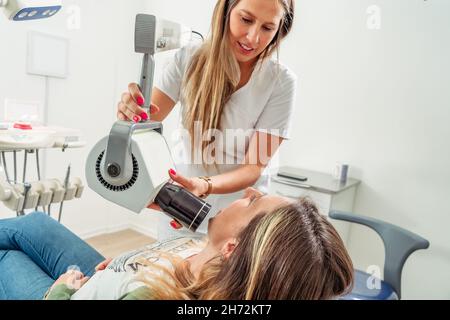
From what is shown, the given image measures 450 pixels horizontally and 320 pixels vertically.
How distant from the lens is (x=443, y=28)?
1.40 meters

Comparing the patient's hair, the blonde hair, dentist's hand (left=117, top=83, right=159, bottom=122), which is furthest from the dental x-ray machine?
the blonde hair

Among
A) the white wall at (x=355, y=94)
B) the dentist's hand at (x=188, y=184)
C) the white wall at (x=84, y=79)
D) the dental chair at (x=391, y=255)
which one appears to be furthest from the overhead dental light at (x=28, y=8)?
the dental chair at (x=391, y=255)

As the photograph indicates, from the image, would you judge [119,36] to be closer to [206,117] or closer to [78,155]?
[78,155]

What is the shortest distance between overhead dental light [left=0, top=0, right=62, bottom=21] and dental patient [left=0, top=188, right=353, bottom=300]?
50 centimetres

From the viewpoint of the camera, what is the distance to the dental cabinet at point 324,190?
1.42m

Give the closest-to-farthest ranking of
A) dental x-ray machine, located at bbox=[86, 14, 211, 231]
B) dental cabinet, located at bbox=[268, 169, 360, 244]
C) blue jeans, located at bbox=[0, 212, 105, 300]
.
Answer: dental x-ray machine, located at bbox=[86, 14, 211, 231] → blue jeans, located at bbox=[0, 212, 105, 300] → dental cabinet, located at bbox=[268, 169, 360, 244]

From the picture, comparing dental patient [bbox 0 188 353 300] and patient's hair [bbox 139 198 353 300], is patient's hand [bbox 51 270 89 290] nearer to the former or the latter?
dental patient [bbox 0 188 353 300]

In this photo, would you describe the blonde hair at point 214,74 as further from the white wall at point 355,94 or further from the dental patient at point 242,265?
the white wall at point 355,94

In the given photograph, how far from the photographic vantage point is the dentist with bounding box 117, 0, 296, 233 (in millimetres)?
797

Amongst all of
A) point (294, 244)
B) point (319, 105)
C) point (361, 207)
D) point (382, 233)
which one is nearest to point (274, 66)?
point (294, 244)

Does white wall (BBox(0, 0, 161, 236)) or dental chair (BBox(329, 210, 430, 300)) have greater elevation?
white wall (BBox(0, 0, 161, 236))

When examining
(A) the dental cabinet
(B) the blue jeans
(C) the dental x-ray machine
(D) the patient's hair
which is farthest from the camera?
(A) the dental cabinet

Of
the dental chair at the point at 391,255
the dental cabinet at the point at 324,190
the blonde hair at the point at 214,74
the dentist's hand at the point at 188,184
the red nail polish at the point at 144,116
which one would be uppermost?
the blonde hair at the point at 214,74

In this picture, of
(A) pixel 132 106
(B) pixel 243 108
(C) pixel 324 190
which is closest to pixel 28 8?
(A) pixel 132 106
